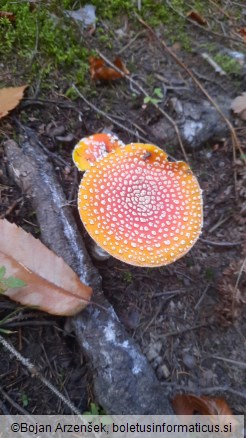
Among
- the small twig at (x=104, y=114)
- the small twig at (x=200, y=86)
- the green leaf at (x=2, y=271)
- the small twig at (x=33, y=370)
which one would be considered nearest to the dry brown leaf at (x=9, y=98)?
the small twig at (x=104, y=114)

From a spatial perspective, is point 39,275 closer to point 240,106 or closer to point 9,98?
point 9,98

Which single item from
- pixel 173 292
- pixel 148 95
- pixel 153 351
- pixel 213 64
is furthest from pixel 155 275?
pixel 213 64

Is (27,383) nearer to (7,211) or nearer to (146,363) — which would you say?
Answer: (146,363)

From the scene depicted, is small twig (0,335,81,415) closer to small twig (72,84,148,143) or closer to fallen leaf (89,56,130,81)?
small twig (72,84,148,143)

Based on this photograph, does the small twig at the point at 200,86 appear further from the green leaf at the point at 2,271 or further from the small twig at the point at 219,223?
the green leaf at the point at 2,271

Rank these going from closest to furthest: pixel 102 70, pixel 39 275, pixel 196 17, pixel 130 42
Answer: pixel 39 275
pixel 102 70
pixel 130 42
pixel 196 17
